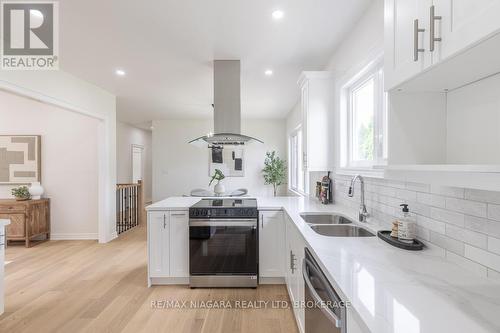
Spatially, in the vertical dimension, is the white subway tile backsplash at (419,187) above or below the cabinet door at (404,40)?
below

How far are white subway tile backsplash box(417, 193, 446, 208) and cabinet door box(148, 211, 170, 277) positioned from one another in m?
2.32

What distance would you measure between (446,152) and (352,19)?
1.57 meters

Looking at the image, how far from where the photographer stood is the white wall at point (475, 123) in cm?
101

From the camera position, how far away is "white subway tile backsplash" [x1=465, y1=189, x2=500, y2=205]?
0.98 metres

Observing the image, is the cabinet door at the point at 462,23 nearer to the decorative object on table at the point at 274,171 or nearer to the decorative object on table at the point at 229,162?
the decorative object on table at the point at 274,171

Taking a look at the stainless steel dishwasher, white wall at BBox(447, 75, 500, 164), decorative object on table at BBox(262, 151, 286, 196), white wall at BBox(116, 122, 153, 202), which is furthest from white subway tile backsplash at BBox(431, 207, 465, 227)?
white wall at BBox(116, 122, 153, 202)

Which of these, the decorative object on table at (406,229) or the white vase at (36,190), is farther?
the white vase at (36,190)

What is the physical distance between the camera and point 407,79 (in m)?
1.02

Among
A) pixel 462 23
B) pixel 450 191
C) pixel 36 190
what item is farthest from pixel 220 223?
pixel 36 190

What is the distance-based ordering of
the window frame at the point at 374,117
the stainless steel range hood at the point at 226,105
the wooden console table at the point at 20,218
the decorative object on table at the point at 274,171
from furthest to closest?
the decorative object on table at the point at 274,171, the wooden console table at the point at 20,218, the stainless steel range hood at the point at 226,105, the window frame at the point at 374,117

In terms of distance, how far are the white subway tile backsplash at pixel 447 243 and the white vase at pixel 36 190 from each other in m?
5.51

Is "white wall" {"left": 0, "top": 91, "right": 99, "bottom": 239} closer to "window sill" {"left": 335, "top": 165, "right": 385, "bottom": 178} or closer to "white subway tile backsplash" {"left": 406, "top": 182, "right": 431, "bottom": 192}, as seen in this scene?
"window sill" {"left": 335, "top": 165, "right": 385, "bottom": 178}

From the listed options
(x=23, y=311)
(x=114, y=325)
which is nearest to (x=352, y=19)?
(x=114, y=325)

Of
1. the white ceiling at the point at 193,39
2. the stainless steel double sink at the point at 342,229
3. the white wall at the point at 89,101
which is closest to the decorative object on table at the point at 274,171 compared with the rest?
the white ceiling at the point at 193,39
